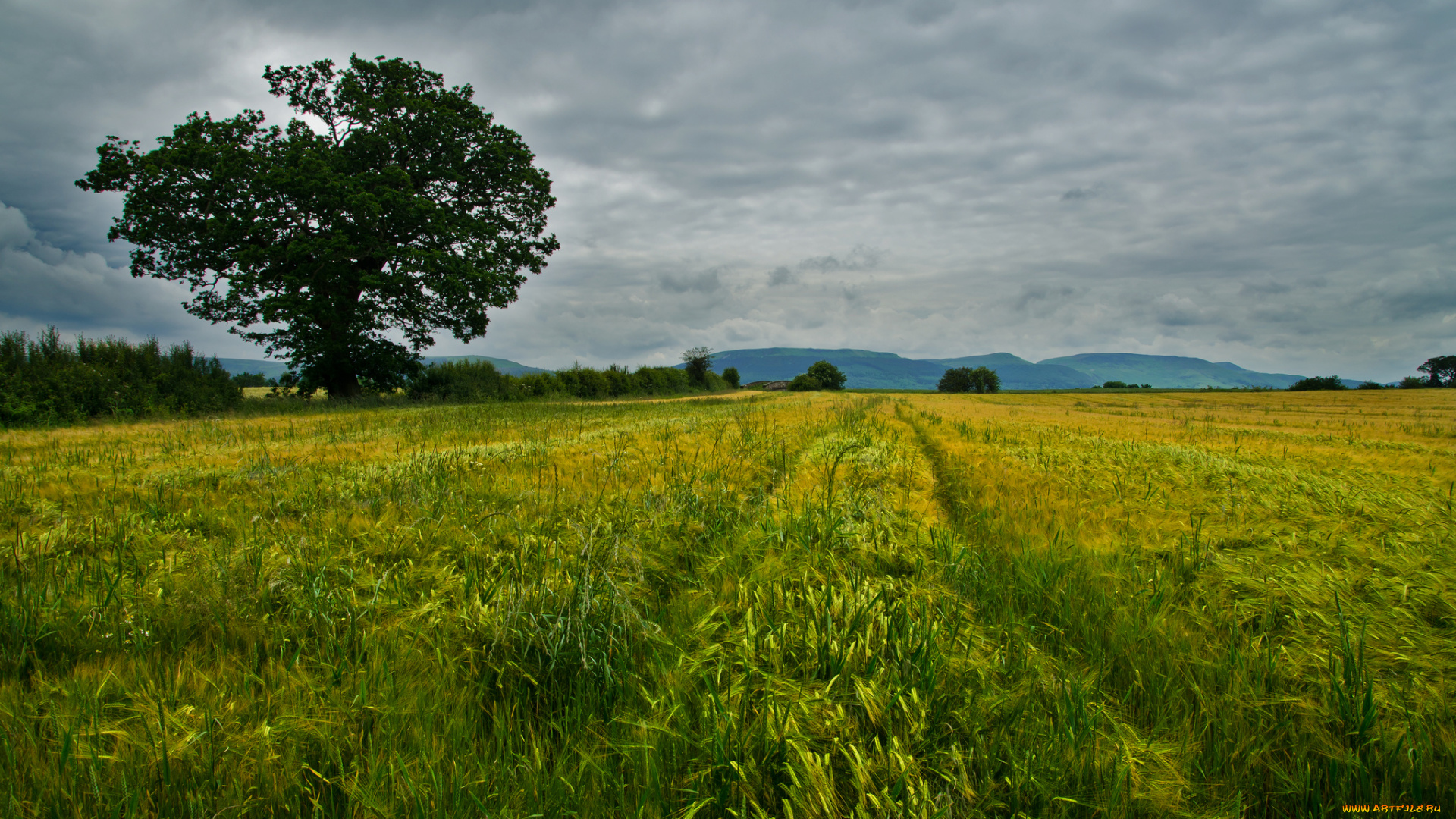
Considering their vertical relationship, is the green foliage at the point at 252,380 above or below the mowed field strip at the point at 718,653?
above

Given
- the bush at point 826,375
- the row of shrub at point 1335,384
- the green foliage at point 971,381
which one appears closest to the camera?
the row of shrub at point 1335,384

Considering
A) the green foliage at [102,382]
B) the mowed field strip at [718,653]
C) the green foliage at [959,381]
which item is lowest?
the mowed field strip at [718,653]

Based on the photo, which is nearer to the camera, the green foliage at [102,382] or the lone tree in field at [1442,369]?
the green foliage at [102,382]

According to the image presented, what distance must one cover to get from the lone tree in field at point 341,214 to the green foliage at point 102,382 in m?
2.95

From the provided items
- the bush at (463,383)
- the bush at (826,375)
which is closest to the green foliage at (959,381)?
the bush at (826,375)

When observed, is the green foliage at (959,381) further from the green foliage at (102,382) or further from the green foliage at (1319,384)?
the green foliage at (102,382)

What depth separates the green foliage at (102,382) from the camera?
14742mm

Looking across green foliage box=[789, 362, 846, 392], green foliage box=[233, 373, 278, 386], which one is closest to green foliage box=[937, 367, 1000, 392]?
green foliage box=[789, 362, 846, 392]

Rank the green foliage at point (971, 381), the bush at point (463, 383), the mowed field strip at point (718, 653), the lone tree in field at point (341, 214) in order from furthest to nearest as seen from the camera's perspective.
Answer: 1. the green foliage at point (971, 381)
2. the bush at point (463, 383)
3. the lone tree in field at point (341, 214)
4. the mowed field strip at point (718, 653)

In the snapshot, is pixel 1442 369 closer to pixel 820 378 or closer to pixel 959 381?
pixel 959 381

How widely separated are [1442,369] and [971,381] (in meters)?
59.3

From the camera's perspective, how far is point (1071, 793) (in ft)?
5.22

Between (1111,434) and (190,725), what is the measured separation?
44.9 feet

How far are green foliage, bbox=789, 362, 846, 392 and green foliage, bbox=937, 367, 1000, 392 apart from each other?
70.2 ft
